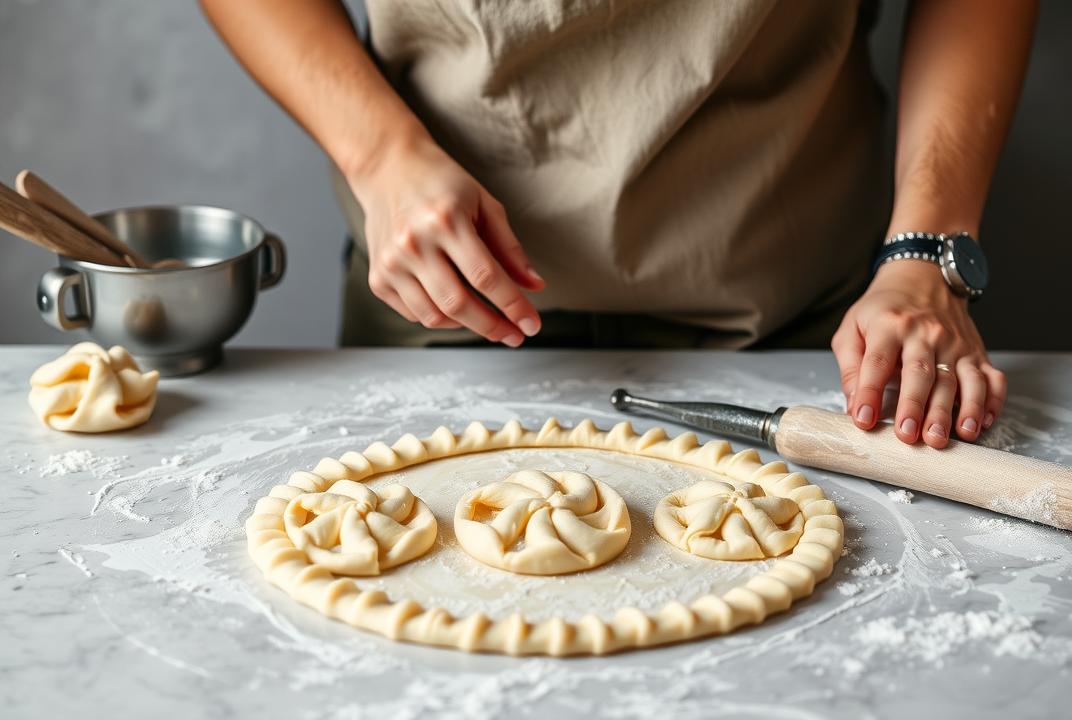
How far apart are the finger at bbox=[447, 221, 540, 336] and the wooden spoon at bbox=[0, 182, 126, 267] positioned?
60cm

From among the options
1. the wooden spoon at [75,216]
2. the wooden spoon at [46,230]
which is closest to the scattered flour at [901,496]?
the wooden spoon at [75,216]

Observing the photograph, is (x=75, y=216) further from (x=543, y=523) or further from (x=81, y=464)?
(x=543, y=523)

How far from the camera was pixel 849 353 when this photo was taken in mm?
1407

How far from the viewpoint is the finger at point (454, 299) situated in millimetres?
1392

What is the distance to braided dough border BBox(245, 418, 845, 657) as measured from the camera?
3.07 ft

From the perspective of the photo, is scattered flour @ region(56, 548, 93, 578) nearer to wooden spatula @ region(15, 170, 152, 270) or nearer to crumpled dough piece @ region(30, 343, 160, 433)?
crumpled dough piece @ region(30, 343, 160, 433)

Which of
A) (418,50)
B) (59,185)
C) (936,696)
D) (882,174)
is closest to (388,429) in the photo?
(418,50)

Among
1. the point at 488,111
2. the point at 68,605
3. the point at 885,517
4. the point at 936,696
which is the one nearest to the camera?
the point at 936,696

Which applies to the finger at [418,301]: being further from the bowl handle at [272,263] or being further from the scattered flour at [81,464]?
the scattered flour at [81,464]

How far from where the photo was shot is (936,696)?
878 mm

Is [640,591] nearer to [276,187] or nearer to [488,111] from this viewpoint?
[488,111]

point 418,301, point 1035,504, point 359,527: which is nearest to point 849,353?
point 1035,504

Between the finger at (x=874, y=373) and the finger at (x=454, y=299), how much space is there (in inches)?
21.2

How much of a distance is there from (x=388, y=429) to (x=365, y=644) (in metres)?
0.53
